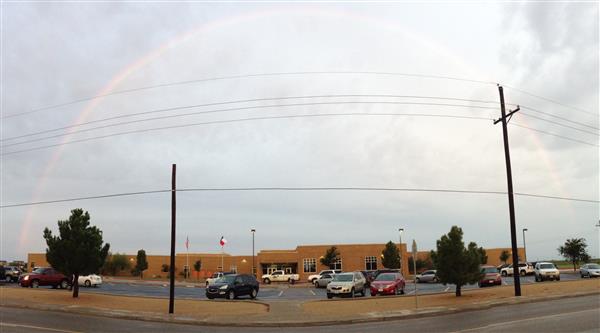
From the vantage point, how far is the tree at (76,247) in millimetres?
27797

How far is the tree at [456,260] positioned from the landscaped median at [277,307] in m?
1.08

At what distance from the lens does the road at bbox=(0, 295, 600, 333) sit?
589 inches

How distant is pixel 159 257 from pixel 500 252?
60.8 m

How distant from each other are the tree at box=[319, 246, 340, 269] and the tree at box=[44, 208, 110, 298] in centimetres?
4547

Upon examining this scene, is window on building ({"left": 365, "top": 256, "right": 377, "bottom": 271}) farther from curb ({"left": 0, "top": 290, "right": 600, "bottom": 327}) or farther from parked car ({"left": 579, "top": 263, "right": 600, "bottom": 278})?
curb ({"left": 0, "top": 290, "right": 600, "bottom": 327})

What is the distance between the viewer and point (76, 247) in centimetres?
2781

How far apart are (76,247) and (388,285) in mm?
18425

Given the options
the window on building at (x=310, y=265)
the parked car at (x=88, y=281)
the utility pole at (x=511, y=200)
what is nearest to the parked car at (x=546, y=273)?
the utility pole at (x=511, y=200)

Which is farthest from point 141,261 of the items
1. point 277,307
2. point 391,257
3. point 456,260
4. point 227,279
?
point 456,260

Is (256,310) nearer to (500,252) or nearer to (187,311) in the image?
(187,311)

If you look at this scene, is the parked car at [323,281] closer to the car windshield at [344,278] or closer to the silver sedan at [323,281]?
the silver sedan at [323,281]

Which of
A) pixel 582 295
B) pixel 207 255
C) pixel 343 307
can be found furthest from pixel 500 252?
pixel 343 307

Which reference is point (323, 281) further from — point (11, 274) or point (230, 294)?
point (11, 274)

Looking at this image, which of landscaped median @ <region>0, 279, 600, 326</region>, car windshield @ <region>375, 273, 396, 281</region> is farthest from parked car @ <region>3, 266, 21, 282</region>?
car windshield @ <region>375, 273, 396, 281</region>
